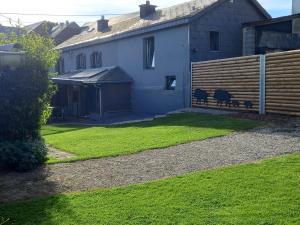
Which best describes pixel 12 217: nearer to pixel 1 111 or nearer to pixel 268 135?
pixel 1 111

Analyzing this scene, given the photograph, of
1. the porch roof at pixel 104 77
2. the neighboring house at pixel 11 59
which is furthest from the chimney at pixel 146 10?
the neighboring house at pixel 11 59

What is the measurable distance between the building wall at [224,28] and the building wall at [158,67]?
65 cm

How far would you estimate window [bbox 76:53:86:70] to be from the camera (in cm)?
3216

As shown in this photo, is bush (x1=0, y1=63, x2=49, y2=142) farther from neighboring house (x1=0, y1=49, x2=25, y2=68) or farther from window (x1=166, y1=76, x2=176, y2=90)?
window (x1=166, y1=76, x2=176, y2=90)

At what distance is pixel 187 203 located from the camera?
229 inches

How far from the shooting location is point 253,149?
927 cm

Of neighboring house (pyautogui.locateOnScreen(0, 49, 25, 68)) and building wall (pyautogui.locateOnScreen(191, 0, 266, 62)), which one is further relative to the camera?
building wall (pyautogui.locateOnScreen(191, 0, 266, 62))

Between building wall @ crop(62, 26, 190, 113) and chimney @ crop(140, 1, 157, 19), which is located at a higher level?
chimney @ crop(140, 1, 157, 19)

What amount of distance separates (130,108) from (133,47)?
397cm

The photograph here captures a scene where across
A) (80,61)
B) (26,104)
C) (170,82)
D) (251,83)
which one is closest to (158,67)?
(170,82)

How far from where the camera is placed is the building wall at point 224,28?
69.4 feet

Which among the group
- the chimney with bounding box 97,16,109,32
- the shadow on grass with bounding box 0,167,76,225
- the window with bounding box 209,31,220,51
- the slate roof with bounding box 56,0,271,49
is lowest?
the shadow on grass with bounding box 0,167,76,225

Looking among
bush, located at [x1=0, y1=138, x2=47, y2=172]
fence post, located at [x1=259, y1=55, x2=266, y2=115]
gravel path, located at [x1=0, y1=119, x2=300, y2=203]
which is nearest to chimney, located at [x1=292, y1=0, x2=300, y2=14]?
fence post, located at [x1=259, y1=55, x2=266, y2=115]

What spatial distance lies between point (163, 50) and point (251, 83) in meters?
7.51
